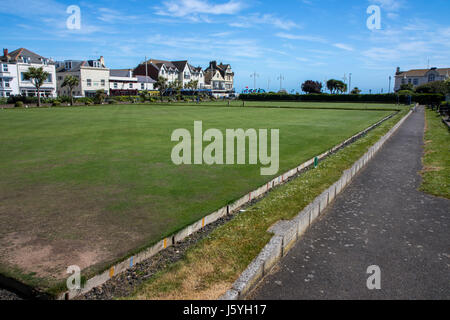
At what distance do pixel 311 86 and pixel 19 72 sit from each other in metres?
96.1

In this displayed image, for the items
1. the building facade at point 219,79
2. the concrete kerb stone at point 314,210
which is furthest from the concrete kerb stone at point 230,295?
the building facade at point 219,79

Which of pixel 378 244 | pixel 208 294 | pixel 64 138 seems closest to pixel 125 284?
pixel 208 294

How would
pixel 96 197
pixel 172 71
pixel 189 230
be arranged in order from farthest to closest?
pixel 172 71, pixel 96 197, pixel 189 230

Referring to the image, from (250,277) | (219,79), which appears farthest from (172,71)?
(250,277)

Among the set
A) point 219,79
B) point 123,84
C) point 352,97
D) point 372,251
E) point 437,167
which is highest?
point 219,79

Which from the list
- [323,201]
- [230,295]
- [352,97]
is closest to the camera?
[230,295]

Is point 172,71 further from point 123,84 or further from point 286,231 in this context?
point 286,231

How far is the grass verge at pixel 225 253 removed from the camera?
441cm

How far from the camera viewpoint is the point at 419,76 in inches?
4820

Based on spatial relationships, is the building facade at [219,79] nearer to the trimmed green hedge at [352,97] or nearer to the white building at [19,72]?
the trimmed green hedge at [352,97]

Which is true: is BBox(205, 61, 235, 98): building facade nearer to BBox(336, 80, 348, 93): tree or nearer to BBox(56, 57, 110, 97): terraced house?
BBox(336, 80, 348, 93): tree

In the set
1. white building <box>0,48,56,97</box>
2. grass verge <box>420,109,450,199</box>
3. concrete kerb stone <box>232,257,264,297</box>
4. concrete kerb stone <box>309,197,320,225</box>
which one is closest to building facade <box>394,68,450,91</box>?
white building <box>0,48,56,97</box>

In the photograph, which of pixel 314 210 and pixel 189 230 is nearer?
pixel 189 230

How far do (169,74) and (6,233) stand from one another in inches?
4076
